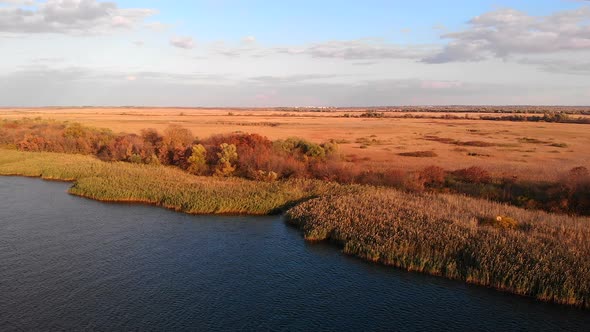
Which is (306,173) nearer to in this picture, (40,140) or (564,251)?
(564,251)

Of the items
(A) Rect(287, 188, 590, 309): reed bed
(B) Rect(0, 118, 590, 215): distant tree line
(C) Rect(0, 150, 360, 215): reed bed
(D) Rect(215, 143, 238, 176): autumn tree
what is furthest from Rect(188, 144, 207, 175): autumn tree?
(A) Rect(287, 188, 590, 309): reed bed

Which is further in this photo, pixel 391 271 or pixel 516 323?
pixel 391 271

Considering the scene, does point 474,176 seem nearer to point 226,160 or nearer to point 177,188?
point 226,160

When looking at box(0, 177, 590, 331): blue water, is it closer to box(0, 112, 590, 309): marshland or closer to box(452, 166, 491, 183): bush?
box(0, 112, 590, 309): marshland

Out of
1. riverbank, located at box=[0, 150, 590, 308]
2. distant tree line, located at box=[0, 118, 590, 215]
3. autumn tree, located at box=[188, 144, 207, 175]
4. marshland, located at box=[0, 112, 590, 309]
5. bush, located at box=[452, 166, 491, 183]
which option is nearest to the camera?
riverbank, located at box=[0, 150, 590, 308]

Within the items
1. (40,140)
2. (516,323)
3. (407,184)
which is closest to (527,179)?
(407,184)

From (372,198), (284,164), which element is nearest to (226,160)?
(284,164)
